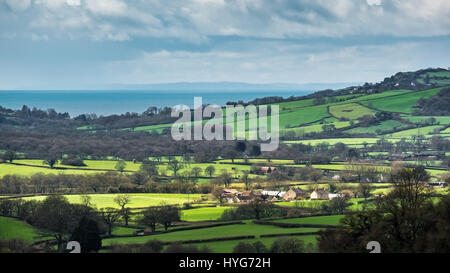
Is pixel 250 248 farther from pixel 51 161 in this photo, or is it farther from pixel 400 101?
pixel 400 101

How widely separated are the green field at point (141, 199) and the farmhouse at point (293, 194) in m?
5.77

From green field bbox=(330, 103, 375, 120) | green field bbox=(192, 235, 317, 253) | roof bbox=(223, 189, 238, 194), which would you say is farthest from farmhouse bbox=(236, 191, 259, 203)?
green field bbox=(330, 103, 375, 120)

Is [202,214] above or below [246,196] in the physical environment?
below

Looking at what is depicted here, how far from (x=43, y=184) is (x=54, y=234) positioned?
67.3ft

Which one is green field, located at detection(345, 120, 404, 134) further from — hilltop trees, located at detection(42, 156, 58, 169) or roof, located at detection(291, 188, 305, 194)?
roof, located at detection(291, 188, 305, 194)

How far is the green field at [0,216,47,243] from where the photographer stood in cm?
3040

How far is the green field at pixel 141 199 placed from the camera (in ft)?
139

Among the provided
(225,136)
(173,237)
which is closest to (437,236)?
(173,237)

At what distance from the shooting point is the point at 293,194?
154 feet

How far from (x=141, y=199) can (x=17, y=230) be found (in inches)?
515

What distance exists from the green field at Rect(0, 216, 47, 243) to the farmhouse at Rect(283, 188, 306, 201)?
58.1 ft

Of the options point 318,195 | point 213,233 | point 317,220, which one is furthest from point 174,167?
point 213,233

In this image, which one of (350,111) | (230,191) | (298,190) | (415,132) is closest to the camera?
(230,191)
